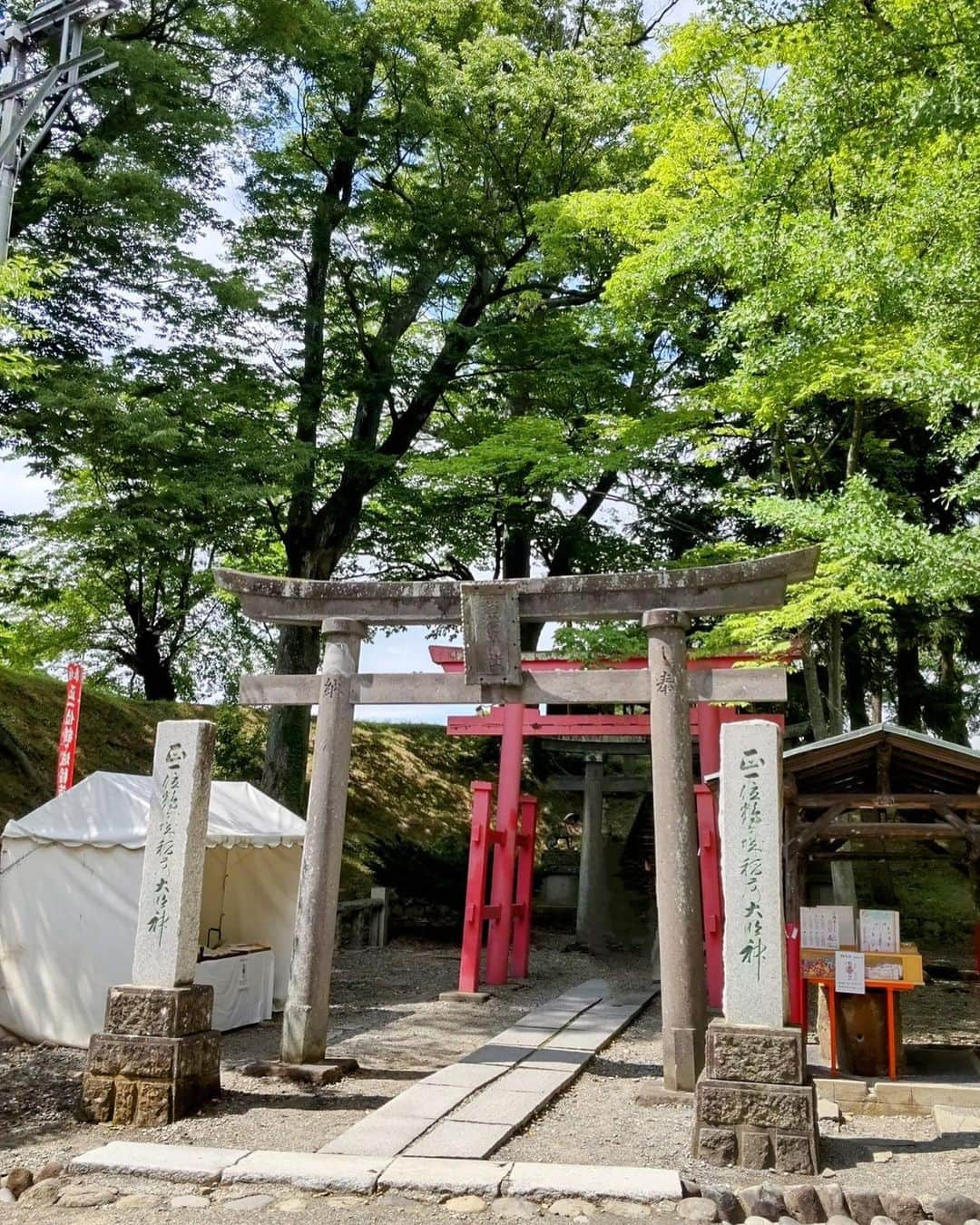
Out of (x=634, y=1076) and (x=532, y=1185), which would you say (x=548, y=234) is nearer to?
(x=634, y=1076)

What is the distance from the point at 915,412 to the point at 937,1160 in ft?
36.9

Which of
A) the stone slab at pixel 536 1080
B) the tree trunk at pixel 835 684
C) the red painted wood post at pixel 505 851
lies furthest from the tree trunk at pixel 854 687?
the stone slab at pixel 536 1080

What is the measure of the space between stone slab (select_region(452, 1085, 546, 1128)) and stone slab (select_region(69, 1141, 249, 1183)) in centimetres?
150

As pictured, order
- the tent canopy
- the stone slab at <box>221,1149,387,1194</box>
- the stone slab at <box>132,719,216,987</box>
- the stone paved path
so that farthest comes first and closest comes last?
the tent canopy
the stone slab at <box>132,719,216,987</box>
the stone paved path
the stone slab at <box>221,1149,387,1194</box>

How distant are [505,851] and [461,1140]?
7.16 meters

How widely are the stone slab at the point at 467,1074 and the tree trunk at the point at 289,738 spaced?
8.37 meters

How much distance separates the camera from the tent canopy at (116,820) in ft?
30.1

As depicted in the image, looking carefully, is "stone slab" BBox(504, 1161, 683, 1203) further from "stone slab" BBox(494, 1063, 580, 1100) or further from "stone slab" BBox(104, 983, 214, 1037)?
"stone slab" BBox(104, 983, 214, 1037)

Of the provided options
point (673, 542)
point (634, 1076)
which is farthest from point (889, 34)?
point (673, 542)

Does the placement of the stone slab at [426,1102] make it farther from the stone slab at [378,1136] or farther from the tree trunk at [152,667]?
the tree trunk at [152,667]

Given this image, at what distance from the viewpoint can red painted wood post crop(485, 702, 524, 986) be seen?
12.7m

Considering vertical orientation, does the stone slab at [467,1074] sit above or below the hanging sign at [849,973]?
below

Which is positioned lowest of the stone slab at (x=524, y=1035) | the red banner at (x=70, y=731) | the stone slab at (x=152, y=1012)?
the stone slab at (x=524, y=1035)

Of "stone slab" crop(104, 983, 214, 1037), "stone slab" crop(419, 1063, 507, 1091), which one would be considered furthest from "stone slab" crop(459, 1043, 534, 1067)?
"stone slab" crop(104, 983, 214, 1037)
